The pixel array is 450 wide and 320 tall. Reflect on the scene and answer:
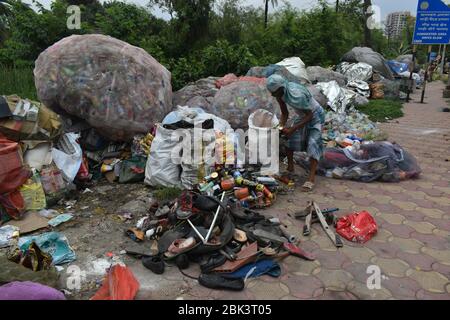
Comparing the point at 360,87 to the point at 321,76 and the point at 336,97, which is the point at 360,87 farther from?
the point at 336,97

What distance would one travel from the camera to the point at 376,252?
9.20 ft

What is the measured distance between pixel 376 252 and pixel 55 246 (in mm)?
2534

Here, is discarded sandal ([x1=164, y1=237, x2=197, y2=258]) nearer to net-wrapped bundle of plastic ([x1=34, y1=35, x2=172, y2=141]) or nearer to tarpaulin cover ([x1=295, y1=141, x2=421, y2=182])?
net-wrapped bundle of plastic ([x1=34, y1=35, x2=172, y2=141])

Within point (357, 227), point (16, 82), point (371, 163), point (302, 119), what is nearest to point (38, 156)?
point (302, 119)

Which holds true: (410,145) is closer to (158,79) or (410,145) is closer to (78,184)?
(158,79)

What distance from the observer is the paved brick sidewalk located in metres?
2.34

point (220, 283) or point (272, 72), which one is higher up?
point (272, 72)

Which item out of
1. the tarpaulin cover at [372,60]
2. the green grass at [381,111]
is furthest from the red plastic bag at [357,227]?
the tarpaulin cover at [372,60]

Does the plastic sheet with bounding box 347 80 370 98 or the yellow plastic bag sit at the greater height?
the plastic sheet with bounding box 347 80 370 98

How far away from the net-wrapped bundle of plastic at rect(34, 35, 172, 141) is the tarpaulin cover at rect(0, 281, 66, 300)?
7.70 ft

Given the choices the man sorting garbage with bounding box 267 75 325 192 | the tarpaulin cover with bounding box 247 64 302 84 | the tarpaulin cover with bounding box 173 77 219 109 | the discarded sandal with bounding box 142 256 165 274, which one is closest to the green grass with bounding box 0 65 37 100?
the tarpaulin cover with bounding box 173 77 219 109

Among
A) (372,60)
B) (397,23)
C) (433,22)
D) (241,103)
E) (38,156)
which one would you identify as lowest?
(38,156)

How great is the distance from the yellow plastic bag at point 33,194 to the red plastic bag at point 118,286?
1472mm
